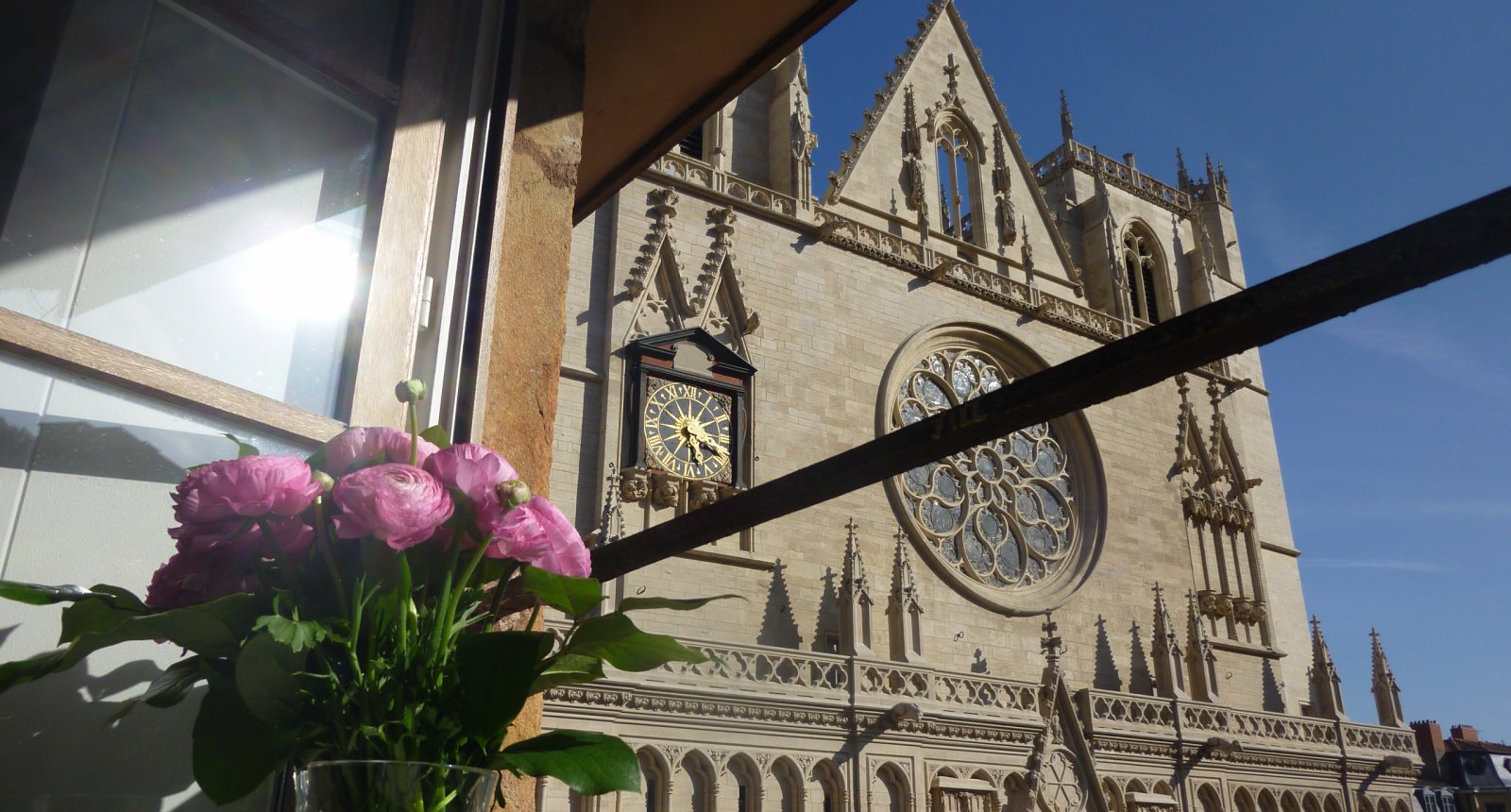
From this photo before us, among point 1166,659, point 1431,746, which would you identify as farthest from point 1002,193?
point 1431,746

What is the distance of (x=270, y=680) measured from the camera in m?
1.24

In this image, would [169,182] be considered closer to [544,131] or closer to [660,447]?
[544,131]

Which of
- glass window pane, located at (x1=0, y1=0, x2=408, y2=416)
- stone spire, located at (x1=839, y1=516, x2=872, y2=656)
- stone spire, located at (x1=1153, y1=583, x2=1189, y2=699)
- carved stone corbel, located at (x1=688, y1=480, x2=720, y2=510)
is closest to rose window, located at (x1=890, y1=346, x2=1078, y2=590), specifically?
stone spire, located at (x1=1153, y1=583, x2=1189, y2=699)

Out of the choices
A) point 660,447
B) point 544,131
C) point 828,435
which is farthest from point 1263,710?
point 544,131

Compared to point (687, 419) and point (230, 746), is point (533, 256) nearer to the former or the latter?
point (230, 746)

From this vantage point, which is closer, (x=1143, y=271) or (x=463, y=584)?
(x=463, y=584)

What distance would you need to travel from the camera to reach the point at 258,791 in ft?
5.03

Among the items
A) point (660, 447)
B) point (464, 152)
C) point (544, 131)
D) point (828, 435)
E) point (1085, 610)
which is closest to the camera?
point (464, 152)

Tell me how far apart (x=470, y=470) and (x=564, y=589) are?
0.18 m

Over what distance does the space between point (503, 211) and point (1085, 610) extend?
46.6 feet

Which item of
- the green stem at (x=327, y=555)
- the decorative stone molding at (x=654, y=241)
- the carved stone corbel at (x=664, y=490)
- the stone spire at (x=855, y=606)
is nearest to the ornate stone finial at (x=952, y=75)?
the decorative stone molding at (x=654, y=241)

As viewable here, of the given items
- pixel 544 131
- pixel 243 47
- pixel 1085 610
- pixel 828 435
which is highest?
pixel 828 435

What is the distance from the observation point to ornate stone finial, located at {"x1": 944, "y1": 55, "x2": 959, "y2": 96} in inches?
703

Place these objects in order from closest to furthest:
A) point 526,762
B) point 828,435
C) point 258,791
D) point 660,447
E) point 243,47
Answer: point 526,762 < point 258,791 < point 243,47 < point 660,447 < point 828,435
